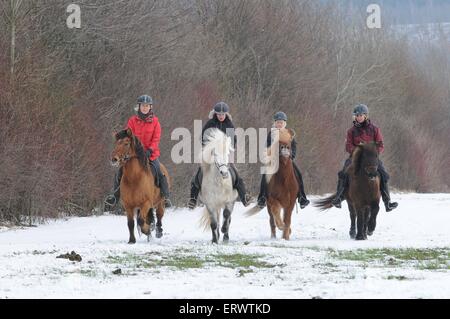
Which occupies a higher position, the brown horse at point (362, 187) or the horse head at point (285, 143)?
the horse head at point (285, 143)

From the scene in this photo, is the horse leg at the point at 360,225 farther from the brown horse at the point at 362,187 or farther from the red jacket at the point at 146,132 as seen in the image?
the red jacket at the point at 146,132

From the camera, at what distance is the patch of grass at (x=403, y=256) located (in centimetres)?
1150

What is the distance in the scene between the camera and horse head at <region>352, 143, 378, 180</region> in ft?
51.4

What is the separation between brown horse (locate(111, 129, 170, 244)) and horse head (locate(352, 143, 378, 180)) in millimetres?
3935

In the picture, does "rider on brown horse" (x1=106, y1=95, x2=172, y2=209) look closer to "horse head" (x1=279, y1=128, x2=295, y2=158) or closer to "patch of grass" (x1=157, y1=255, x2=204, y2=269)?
"horse head" (x1=279, y1=128, x2=295, y2=158)

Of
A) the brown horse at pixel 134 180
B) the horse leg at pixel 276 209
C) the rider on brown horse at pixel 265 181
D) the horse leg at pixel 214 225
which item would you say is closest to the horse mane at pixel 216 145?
the horse leg at pixel 214 225

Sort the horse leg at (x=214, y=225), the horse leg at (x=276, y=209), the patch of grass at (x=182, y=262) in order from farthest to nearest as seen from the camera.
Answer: the horse leg at (x=276, y=209), the horse leg at (x=214, y=225), the patch of grass at (x=182, y=262)

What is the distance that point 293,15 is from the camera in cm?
4441

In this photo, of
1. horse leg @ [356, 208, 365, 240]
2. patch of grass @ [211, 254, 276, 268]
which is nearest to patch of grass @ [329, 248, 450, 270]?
patch of grass @ [211, 254, 276, 268]

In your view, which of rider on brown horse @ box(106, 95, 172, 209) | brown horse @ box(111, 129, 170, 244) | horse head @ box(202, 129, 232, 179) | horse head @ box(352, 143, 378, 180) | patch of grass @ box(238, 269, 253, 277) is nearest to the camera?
patch of grass @ box(238, 269, 253, 277)

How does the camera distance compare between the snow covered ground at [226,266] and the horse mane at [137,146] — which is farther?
the horse mane at [137,146]

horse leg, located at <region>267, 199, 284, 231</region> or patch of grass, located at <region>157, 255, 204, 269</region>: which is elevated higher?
horse leg, located at <region>267, 199, 284, 231</region>
